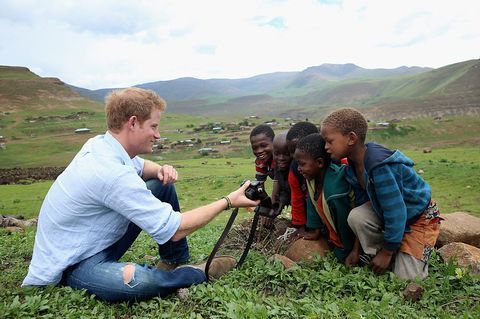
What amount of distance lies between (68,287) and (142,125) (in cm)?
149

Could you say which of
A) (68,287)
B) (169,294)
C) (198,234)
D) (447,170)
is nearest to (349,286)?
(169,294)

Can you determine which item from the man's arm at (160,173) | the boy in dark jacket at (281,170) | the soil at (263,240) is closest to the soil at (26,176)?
the soil at (263,240)

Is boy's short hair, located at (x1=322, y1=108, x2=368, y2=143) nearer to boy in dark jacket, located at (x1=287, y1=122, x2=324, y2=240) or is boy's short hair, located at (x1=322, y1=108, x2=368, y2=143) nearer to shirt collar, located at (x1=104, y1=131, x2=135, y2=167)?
boy in dark jacket, located at (x1=287, y1=122, x2=324, y2=240)

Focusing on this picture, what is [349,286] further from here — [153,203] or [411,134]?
[411,134]

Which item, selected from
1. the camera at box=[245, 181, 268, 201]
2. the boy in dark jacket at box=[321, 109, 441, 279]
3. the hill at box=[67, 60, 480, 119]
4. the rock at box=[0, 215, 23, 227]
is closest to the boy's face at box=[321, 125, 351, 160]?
the boy in dark jacket at box=[321, 109, 441, 279]

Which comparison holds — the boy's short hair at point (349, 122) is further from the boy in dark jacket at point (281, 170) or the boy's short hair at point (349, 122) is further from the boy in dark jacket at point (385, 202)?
the boy in dark jacket at point (281, 170)

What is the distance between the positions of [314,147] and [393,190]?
2.96ft

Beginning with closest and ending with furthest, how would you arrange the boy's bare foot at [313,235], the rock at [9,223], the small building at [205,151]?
the boy's bare foot at [313,235] → the rock at [9,223] → the small building at [205,151]

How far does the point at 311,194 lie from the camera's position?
4.59 meters

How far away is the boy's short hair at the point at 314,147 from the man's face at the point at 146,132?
151 cm

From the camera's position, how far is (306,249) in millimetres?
4648

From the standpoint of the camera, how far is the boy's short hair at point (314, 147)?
430cm

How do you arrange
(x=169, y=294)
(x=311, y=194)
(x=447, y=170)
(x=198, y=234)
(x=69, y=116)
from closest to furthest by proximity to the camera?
1. (x=169, y=294)
2. (x=311, y=194)
3. (x=198, y=234)
4. (x=447, y=170)
5. (x=69, y=116)

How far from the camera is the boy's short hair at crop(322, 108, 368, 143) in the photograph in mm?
3998
